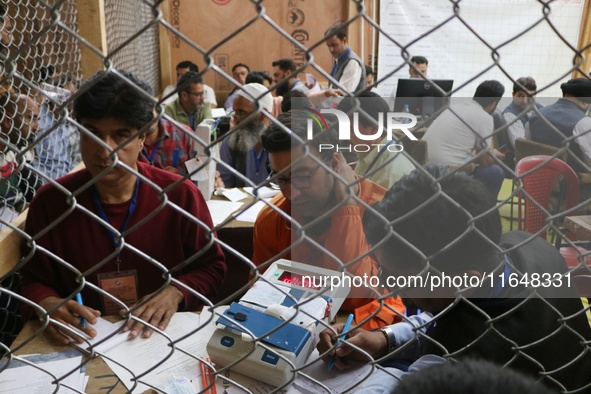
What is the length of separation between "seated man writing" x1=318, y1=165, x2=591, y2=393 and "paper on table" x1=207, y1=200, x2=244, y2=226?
5.25 feet

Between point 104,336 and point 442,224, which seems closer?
point 442,224

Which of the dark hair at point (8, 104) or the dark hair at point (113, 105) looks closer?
the dark hair at point (113, 105)

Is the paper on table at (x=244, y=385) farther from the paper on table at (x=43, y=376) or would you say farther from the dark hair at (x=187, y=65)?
the dark hair at (x=187, y=65)

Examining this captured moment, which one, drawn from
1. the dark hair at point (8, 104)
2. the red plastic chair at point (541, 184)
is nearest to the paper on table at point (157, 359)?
the dark hair at point (8, 104)

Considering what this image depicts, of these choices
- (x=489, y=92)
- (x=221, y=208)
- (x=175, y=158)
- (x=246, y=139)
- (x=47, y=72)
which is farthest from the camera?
(x=489, y=92)

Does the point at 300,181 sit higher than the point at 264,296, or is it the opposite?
the point at 300,181

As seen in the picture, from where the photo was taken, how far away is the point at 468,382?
66 cm

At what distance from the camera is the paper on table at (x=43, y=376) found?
1.24 meters

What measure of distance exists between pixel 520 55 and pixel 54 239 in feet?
18.3

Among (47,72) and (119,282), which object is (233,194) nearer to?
(47,72)

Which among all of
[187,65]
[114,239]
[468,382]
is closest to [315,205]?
[114,239]

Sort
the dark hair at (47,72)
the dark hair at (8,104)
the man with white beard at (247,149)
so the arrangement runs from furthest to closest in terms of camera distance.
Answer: the man with white beard at (247,149), the dark hair at (47,72), the dark hair at (8,104)

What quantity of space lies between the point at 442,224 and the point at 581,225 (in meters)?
1.67

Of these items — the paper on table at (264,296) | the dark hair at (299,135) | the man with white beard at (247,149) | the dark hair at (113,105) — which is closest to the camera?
A: the paper on table at (264,296)
